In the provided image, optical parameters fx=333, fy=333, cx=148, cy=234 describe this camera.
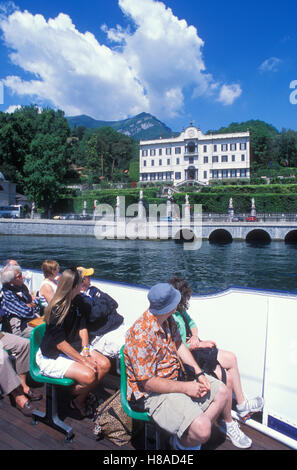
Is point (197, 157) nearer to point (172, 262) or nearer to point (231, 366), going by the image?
point (172, 262)

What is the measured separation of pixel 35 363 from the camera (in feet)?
10.4

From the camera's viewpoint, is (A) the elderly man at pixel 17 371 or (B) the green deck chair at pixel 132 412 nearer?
(B) the green deck chair at pixel 132 412

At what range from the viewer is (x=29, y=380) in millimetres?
3928

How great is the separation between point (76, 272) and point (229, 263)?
21686 millimetres

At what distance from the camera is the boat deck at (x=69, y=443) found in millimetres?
2785

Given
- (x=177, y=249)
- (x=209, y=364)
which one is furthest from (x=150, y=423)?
(x=177, y=249)

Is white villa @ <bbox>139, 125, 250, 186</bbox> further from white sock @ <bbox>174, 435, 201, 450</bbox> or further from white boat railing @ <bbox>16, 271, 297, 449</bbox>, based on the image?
white sock @ <bbox>174, 435, 201, 450</bbox>

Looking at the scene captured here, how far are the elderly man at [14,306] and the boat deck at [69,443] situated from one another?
1.03m

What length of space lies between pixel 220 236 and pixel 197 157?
28308 mm

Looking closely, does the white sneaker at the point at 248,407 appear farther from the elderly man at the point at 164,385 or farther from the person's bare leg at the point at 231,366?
the elderly man at the point at 164,385

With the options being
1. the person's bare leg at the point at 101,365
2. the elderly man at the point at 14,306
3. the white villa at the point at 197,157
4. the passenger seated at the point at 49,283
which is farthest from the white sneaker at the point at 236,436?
the white villa at the point at 197,157

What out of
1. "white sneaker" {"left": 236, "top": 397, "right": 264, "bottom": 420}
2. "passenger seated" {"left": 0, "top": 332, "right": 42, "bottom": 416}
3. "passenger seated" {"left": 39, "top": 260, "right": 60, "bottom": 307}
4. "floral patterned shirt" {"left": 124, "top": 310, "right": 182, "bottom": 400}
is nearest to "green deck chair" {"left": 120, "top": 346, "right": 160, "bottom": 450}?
"floral patterned shirt" {"left": 124, "top": 310, "right": 182, "bottom": 400}

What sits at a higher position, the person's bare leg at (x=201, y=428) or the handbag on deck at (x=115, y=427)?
the person's bare leg at (x=201, y=428)

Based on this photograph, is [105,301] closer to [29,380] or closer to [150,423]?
[29,380]
